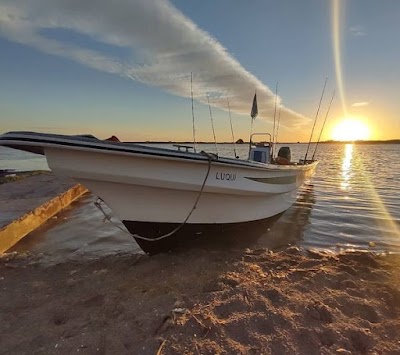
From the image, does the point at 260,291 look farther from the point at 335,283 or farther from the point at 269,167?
the point at 269,167

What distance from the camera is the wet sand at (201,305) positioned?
266cm

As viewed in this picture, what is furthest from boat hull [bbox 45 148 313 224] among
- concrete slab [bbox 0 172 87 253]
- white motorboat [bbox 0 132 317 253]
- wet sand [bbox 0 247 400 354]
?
concrete slab [bbox 0 172 87 253]

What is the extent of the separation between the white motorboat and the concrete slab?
7.88 feet

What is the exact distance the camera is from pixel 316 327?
2.88 meters

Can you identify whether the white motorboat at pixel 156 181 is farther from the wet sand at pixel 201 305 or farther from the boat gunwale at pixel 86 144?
the wet sand at pixel 201 305

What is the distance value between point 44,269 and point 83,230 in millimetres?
2227

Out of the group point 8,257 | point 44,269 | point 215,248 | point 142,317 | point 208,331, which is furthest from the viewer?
point 215,248

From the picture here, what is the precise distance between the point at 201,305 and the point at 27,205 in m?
5.58

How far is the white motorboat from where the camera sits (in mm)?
3691

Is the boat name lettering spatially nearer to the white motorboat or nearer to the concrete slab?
the white motorboat

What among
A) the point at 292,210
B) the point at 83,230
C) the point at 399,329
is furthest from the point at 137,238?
the point at 292,210

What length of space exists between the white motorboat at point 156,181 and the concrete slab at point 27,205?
7.88 feet

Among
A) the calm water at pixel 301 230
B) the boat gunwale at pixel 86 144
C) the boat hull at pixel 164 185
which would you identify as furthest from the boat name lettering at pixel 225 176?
the calm water at pixel 301 230

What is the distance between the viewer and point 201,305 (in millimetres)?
3289
